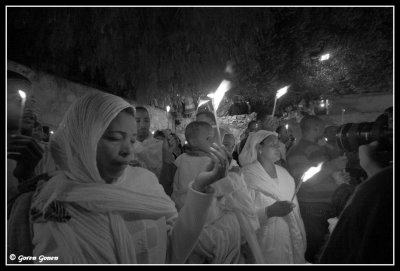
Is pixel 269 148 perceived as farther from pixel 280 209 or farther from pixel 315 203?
pixel 315 203

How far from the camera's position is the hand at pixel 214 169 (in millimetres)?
1415

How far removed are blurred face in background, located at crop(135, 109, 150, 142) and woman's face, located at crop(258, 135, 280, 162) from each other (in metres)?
1.79

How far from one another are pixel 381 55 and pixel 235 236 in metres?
3.48

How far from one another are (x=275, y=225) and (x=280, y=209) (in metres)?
0.34

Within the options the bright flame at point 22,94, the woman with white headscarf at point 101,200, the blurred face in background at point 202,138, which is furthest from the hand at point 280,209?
the bright flame at point 22,94

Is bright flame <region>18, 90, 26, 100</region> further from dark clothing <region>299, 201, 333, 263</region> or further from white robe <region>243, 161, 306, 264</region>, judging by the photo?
dark clothing <region>299, 201, 333, 263</region>

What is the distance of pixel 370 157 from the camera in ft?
5.25

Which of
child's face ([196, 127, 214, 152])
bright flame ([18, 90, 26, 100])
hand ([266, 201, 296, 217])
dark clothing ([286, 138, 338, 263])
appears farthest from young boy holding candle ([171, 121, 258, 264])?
bright flame ([18, 90, 26, 100])

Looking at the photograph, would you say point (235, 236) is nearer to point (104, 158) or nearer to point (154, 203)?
point (154, 203)

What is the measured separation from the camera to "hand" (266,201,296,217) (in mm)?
2484

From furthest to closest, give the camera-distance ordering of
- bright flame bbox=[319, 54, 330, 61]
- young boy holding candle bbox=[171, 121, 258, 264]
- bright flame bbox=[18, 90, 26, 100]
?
bright flame bbox=[319, 54, 330, 61], young boy holding candle bbox=[171, 121, 258, 264], bright flame bbox=[18, 90, 26, 100]

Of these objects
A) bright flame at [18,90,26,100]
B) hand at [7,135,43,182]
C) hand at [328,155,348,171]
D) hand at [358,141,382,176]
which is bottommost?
hand at [328,155,348,171]

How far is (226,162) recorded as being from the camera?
143cm

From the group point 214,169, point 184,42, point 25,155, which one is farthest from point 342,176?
point 25,155
